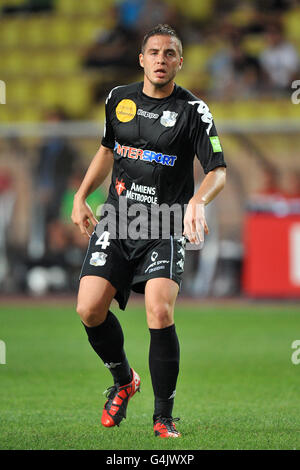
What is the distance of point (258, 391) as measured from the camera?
6.73m

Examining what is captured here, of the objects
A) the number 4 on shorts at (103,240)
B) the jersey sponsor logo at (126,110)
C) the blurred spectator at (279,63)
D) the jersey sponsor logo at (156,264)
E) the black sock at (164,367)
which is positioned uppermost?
the blurred spectator at (279,63)

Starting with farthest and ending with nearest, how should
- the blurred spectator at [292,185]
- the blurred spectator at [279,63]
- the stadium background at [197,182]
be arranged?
the blurred spectator at [279,63] < the blurred spectator at [292,185] < the stadium background at [197,182]

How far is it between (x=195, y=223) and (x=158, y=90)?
3.38ft

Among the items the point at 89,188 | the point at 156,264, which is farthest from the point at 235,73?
the point at 156,264

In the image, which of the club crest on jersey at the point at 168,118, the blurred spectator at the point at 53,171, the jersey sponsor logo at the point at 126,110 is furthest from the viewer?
the blurred spectator at the point at 53,171

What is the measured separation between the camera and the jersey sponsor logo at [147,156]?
5.39 meters

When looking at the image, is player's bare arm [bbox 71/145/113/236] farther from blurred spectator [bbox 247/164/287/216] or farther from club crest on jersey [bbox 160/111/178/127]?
blurred spectator [bbox 247/164/287/216]

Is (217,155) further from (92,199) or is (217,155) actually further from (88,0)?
(88,0)

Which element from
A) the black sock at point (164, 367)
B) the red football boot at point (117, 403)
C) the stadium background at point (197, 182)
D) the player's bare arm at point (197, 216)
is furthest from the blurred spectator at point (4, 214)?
the player's bare arm at point (197, 216)

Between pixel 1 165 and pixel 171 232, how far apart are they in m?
9.03

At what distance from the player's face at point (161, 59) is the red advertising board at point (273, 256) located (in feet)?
25.6

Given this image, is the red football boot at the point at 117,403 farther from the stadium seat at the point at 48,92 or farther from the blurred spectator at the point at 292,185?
the stadium seat at the point at 48,92

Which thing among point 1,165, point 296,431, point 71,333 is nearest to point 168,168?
point 296,431

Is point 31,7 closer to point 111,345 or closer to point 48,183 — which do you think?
point 48,183
